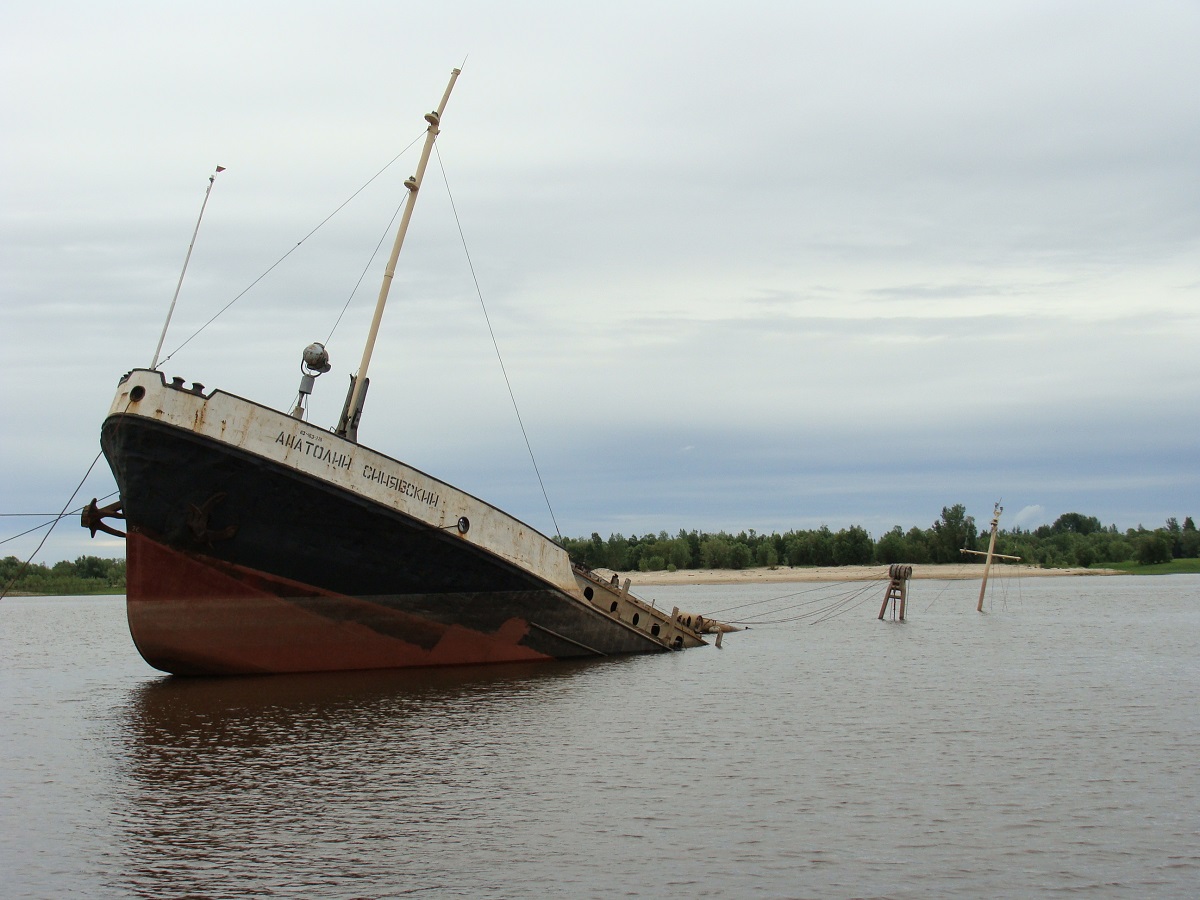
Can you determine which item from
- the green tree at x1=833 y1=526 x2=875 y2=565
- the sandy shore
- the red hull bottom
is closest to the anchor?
the red hull bottom

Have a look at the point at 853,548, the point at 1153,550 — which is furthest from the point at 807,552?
the point at 1153,550

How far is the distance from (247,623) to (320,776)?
23.6ft

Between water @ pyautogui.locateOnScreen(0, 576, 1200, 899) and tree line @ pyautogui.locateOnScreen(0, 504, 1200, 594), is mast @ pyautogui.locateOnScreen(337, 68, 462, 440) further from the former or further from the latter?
tree line @ pyautogui.locateOnScreen(0, 504, 1200, 594)

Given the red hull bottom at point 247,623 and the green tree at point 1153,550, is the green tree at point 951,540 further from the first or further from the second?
the red hull bottom at point 247,623

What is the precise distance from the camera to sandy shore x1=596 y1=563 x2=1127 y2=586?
9494 centimetres

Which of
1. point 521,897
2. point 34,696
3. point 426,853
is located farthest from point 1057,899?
point 34,696

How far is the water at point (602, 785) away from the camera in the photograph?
29.2 ft

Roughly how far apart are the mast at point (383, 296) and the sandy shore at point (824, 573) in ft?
233

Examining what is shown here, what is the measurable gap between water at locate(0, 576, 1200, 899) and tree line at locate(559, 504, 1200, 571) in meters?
79.8

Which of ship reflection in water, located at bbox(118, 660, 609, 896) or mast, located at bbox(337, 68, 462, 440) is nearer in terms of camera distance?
ship reflection in water, located at bbox(118, 660, 609, 896)

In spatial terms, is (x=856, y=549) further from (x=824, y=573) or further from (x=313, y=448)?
(x=313, y=448)

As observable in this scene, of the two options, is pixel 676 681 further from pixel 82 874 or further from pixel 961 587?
pixel 961 587

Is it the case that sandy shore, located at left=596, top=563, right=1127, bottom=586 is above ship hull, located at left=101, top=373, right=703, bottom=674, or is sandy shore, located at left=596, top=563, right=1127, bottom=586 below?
below

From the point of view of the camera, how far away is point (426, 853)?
31.3 feet
